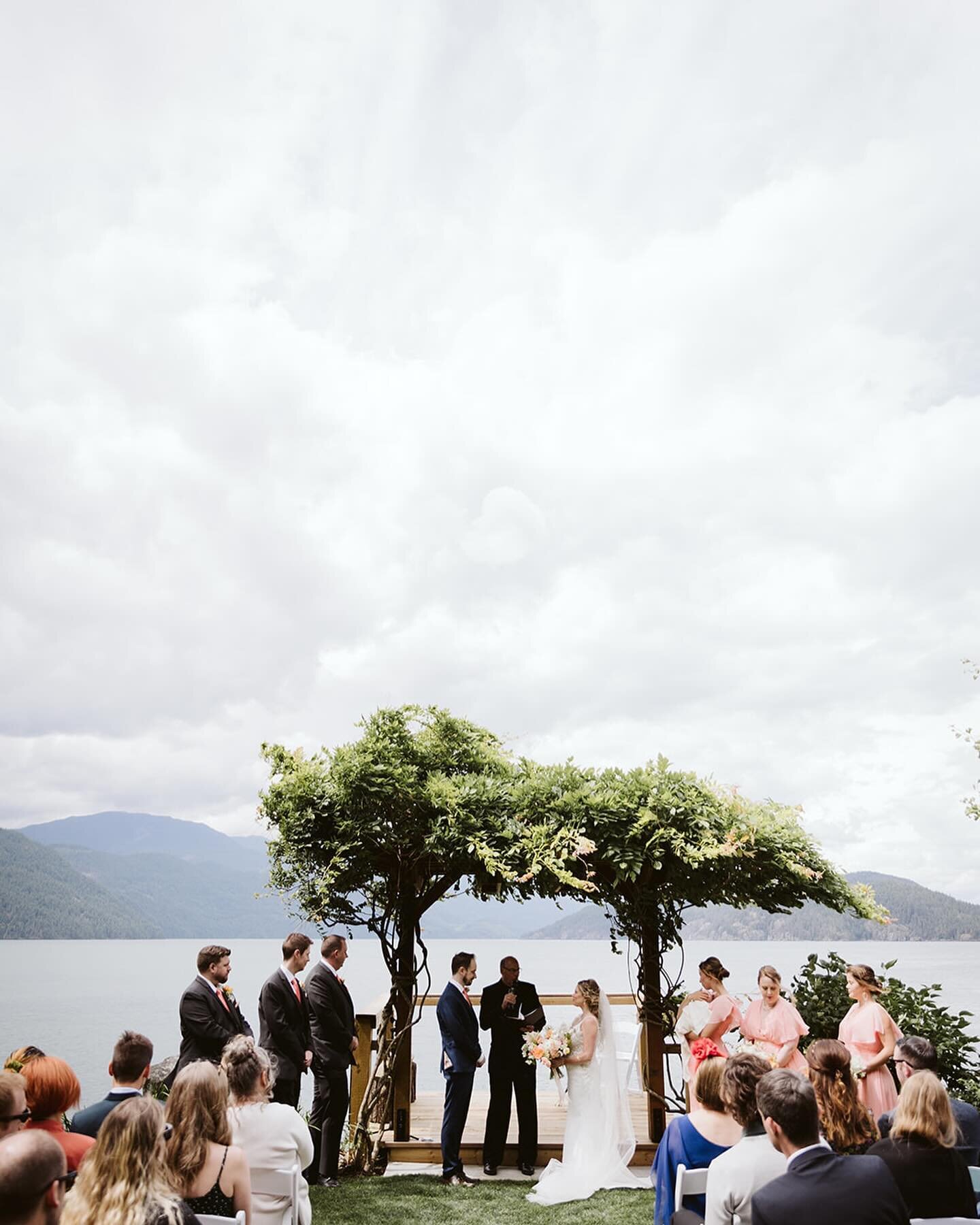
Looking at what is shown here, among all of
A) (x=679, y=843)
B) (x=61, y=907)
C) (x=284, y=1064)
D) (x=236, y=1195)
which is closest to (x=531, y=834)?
(x=679, y=843)

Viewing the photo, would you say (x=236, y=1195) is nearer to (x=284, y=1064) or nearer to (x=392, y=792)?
(x=284, y=1064)

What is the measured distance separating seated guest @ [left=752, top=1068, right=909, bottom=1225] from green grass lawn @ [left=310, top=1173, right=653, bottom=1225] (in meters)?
4.15

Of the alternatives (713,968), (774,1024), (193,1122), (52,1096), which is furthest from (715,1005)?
(52,1096)

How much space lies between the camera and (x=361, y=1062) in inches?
340

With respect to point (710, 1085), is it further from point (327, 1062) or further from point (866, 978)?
point (327, 1062)

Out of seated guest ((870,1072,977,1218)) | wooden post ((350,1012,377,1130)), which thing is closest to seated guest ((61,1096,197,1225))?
seated guest ((870,1072,977,1218))

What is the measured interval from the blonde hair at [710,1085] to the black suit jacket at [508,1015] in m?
4.22

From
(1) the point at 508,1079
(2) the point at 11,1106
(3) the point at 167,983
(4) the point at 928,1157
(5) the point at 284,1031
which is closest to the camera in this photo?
(2) the point at 11,1106

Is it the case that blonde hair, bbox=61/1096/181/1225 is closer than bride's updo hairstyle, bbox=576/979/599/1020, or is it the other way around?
blonde hair, bbox=61/1096/181/1225

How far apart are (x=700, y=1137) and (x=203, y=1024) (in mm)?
3614

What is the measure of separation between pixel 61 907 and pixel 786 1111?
14363cm

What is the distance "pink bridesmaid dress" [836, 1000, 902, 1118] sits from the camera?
709cm

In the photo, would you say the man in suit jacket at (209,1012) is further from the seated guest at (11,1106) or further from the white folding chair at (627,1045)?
the white folding chair at (627,1045)

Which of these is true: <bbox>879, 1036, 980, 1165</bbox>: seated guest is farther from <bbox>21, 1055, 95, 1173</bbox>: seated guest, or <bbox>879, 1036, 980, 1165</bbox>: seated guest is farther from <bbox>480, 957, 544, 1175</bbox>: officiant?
<bbox>480, 957, 544, 1175</bbox>: officiant
